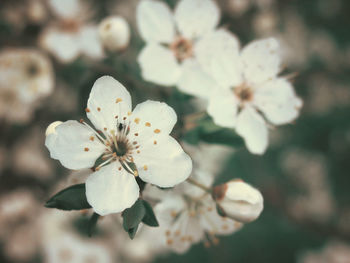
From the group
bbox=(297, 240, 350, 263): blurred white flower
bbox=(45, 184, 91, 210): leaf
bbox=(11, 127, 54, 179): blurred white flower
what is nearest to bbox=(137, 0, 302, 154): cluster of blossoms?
bbox=(45, 184, 91, 210): leaf

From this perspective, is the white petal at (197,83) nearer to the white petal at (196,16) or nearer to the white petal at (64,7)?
the white petal at (196,16)

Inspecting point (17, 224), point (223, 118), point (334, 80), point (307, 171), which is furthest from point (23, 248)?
point (334, 80)

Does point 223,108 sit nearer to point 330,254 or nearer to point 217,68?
point 217,68

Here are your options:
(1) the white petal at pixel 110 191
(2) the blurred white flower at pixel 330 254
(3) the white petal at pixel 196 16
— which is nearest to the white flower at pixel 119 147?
(1) the white petal at pixel 110 191

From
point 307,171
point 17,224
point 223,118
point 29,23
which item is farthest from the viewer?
point 307,171

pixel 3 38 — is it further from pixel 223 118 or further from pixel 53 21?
pixel 223 118

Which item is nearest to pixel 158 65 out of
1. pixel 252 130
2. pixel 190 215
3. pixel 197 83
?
pixel 197 83
